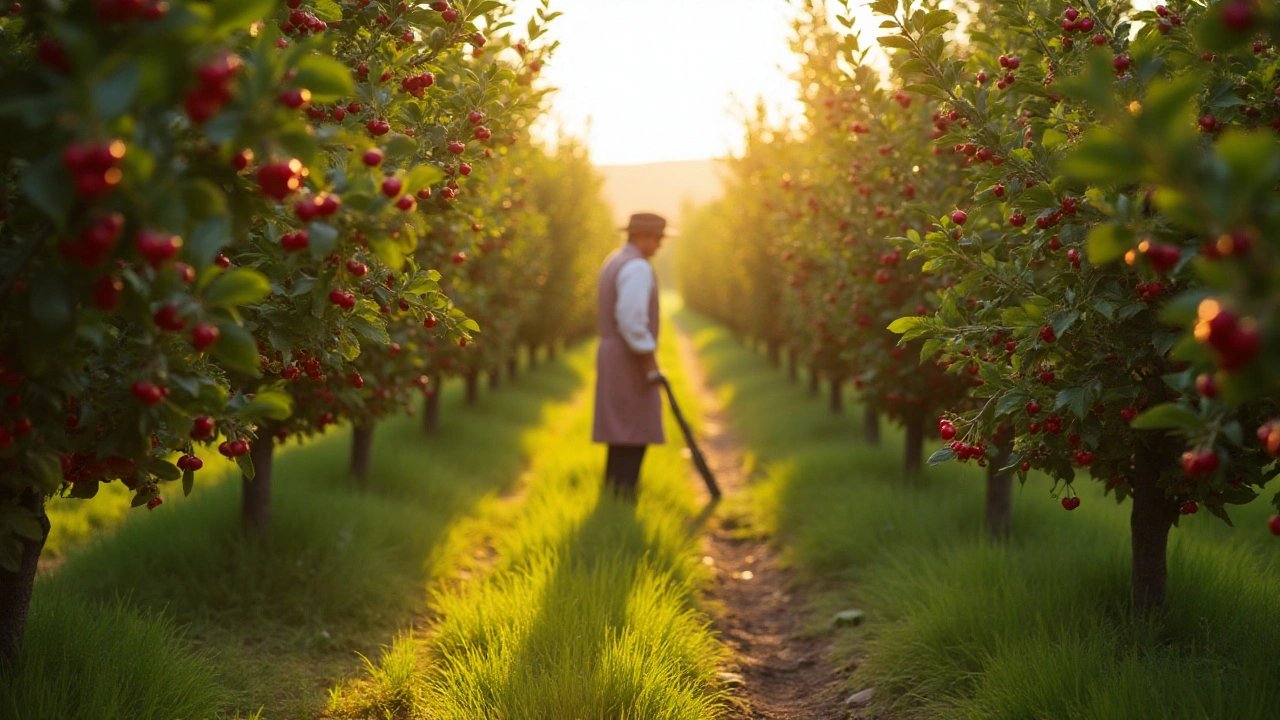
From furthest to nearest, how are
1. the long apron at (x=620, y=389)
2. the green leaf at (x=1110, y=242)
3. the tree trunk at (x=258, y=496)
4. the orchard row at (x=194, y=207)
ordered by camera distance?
the long apron at (x=620, y=389) < the tree trunk at (x=258, y=496) < the green leaf at (x=1110, y=242) < the orchard row at (x=194, y=207)

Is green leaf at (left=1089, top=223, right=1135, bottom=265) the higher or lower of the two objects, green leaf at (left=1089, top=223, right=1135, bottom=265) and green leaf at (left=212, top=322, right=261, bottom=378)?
the higher

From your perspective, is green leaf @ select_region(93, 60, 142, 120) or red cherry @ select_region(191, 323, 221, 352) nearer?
green leaf @ select_region(93, 60, 142, 120)

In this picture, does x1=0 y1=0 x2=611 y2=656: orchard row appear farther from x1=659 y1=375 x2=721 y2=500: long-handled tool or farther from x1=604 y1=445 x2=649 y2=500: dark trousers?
x1=659 y1=375 x2=721 y2=500: long-handled tool

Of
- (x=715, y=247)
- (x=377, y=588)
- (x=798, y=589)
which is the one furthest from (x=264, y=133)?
(x=715, y=247)

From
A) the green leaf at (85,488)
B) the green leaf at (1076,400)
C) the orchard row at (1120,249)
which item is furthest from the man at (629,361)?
the green leaf at (85,488)

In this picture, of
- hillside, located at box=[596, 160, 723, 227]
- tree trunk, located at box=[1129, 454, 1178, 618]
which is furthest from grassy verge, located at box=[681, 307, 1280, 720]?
hillside, located at box=[596, 160, 723, 227]

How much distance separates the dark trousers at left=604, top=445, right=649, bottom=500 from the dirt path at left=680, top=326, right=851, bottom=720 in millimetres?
745

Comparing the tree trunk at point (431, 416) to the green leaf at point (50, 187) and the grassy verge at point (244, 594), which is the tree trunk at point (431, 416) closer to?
the grassy verge at point (244, 594)

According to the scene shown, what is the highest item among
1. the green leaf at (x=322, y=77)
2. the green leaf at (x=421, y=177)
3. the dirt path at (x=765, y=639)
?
the green leaf at (x=322, y=77)

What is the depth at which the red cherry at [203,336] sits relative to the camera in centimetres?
171

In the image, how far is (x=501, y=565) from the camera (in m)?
4.92

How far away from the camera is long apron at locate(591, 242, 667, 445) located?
6.37 m

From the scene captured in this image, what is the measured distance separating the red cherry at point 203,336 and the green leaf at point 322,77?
0.51 m

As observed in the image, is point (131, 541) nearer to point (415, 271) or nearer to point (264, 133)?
point (415, 271)
